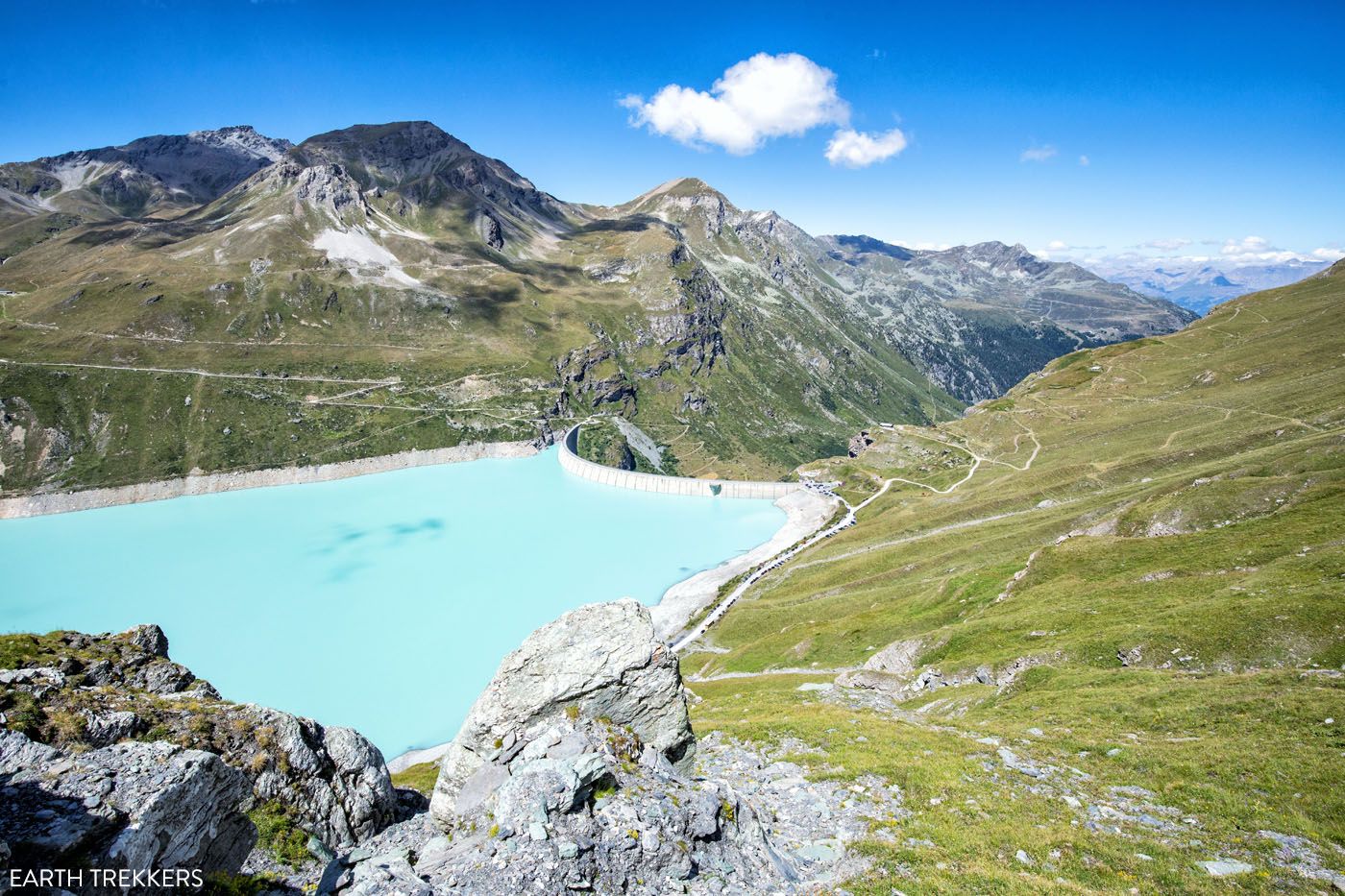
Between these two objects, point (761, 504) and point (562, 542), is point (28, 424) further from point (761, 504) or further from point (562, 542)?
point (761, 504)

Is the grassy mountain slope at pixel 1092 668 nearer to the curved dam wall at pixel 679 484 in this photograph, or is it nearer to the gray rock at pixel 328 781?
the gray rock at pixel 328 781

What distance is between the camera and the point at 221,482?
160m

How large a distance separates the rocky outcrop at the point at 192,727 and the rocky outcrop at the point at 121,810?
125 cm

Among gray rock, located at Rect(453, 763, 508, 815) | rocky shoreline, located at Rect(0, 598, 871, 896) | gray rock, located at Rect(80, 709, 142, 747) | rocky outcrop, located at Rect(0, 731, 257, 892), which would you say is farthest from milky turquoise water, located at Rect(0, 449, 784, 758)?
rocky outcrop, located at Rect(0, 731, 257, 892)

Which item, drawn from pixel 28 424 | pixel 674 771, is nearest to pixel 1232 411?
pixel 674 771

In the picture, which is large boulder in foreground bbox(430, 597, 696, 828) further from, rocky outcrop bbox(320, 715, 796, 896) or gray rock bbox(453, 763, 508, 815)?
rocky outcrop bbox(320, 715, 796, 896)

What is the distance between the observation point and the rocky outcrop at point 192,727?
12.9 m

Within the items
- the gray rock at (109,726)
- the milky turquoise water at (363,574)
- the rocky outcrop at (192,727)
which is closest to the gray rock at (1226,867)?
the rocky outcrop at (192,727)

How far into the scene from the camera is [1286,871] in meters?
12.5

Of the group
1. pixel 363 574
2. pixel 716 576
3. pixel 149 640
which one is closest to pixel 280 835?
pixel 149 640

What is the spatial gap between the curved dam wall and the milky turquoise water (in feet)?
15.1

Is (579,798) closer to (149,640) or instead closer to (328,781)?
(328,781)

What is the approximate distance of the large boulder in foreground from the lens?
1529 centimetres

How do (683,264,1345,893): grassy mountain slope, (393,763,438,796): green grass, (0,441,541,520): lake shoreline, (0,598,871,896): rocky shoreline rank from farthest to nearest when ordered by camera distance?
(0,441,541,520): lake shoreline
(393,763,438,796): green grass
(683,264,1345,893): grassy mountain slope
(0,598,871,896): rocky shoreline
